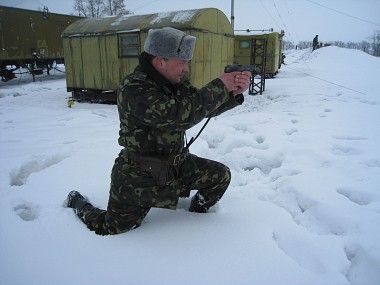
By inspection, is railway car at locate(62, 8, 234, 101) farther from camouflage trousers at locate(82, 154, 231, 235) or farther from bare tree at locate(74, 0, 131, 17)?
bare tree at locate(74, 0, 131, 17)

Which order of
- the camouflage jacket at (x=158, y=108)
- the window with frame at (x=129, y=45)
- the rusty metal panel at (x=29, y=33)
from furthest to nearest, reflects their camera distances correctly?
the rusty metal panel at (x=29, y=33) < the window with frame at (x=129, y=45) < the camouflage jacket at (x=158, y=108)

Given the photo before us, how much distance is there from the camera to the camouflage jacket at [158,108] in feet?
6.23

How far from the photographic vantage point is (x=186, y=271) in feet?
5.83

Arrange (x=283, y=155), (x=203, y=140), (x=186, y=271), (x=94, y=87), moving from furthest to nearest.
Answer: (x=94, y=87) → (x=203, y=140) → (x=283, y=155) → (x=186, y=271)

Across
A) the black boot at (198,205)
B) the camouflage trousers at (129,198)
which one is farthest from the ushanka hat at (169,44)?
the black boot at (198,205)

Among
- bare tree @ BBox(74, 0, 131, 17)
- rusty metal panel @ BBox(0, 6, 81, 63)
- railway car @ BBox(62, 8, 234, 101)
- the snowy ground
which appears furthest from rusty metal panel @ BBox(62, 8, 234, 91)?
bare tree @ BBox(74, 0, 131, 17)

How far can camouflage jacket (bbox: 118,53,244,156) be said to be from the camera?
74.8 inches

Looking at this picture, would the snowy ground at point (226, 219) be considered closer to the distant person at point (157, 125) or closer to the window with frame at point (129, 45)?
the distant person at point (157, 125)

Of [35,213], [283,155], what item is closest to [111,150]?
[35,213]

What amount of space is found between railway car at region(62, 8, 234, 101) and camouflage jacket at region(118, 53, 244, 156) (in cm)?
562

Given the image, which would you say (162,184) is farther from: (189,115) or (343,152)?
(343,152)

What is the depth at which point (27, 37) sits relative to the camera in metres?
14.0

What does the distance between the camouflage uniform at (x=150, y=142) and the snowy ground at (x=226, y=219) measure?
0.19 meters

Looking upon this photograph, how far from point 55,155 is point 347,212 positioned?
3.47m
